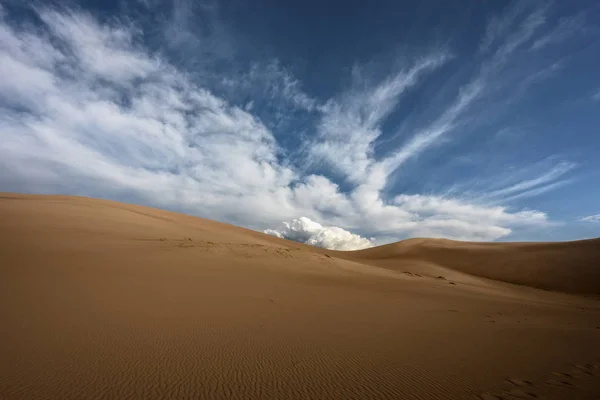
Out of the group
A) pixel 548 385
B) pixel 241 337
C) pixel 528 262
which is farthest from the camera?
pixel 528 262

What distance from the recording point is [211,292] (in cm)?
779

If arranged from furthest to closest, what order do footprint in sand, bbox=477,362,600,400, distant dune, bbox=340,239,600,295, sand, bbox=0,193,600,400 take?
distant dune, bbox=340,239,600,295, sand, bbox=0,193,600,400, footprint in sand, bbox=477,362,600,400

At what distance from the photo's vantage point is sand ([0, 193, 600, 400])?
10.5 ft

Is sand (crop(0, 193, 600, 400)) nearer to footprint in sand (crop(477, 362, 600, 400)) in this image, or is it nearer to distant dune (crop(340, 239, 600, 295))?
footprint in sand (crop(477, 362, 600, 400))

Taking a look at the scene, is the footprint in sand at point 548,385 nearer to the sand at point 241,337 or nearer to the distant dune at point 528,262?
the sand at point 241,337

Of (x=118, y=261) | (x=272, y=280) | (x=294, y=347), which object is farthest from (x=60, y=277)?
(x=294, y=347)

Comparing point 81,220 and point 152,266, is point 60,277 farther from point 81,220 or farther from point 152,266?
point 81,220

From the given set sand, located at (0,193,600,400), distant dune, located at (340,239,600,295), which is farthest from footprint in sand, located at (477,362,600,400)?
distant dune, located at (340,239,600,295)

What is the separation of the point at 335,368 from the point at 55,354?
12.4 feet

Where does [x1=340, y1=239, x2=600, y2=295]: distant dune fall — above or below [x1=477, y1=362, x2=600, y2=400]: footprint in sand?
above

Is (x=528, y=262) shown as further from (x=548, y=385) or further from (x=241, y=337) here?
(x=241, y=337)

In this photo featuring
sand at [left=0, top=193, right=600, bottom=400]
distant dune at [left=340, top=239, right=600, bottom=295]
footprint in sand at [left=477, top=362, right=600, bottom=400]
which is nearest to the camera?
footprint in sand at [left=477, top=362, right=600, bottom=400]

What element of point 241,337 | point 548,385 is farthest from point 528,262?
point 241,337

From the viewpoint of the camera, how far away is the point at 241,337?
189 inches
